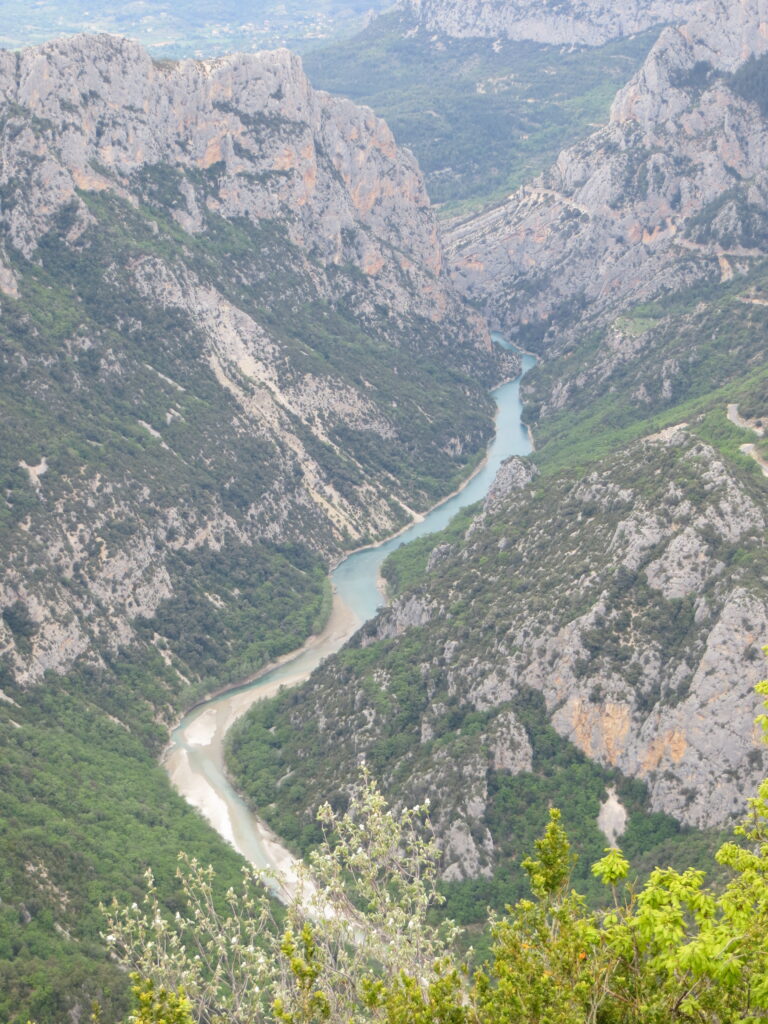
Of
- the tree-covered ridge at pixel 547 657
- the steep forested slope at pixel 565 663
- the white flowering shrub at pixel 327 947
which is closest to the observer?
the white flowering shrub at pixel 327 947

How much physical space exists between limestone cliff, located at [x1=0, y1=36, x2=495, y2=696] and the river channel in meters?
3.77

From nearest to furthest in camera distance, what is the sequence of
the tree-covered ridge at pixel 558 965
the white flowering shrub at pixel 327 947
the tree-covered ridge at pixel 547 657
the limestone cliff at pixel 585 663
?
the tree-covered ridge at pixel 558 965
the white flowering shrub at pixel 327 947
the limestone cliff at pixel 585 663
the tree-covered ridge at pixel 547 657

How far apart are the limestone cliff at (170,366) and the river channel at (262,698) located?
3767mm

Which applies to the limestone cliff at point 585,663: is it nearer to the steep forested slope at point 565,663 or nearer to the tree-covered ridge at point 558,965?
the steep forested slope at point 565,663

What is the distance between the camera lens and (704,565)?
95438mm

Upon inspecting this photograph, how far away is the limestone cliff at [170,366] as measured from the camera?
131625 mm

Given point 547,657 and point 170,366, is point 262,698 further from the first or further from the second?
point 170,366

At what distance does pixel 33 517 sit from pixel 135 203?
6040 cm

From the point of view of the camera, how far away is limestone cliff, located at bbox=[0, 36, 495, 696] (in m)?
132

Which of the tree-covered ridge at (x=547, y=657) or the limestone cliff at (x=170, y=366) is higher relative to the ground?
the limestone cliff at (x=170, y=366)

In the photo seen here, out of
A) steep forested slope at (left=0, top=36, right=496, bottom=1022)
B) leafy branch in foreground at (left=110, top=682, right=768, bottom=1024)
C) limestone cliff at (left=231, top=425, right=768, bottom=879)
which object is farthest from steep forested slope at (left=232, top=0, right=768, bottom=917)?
leafy branch in foreground at (left=110, top=682, right=768, bottom=1024)

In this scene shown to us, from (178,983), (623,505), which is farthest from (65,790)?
(178,983)

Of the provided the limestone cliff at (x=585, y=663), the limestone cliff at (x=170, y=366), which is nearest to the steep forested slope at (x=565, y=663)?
the limestone cliff at (x=585, y=663)

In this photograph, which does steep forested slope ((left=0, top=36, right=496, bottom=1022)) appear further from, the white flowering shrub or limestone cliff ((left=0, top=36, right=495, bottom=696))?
the white flowering shrub
